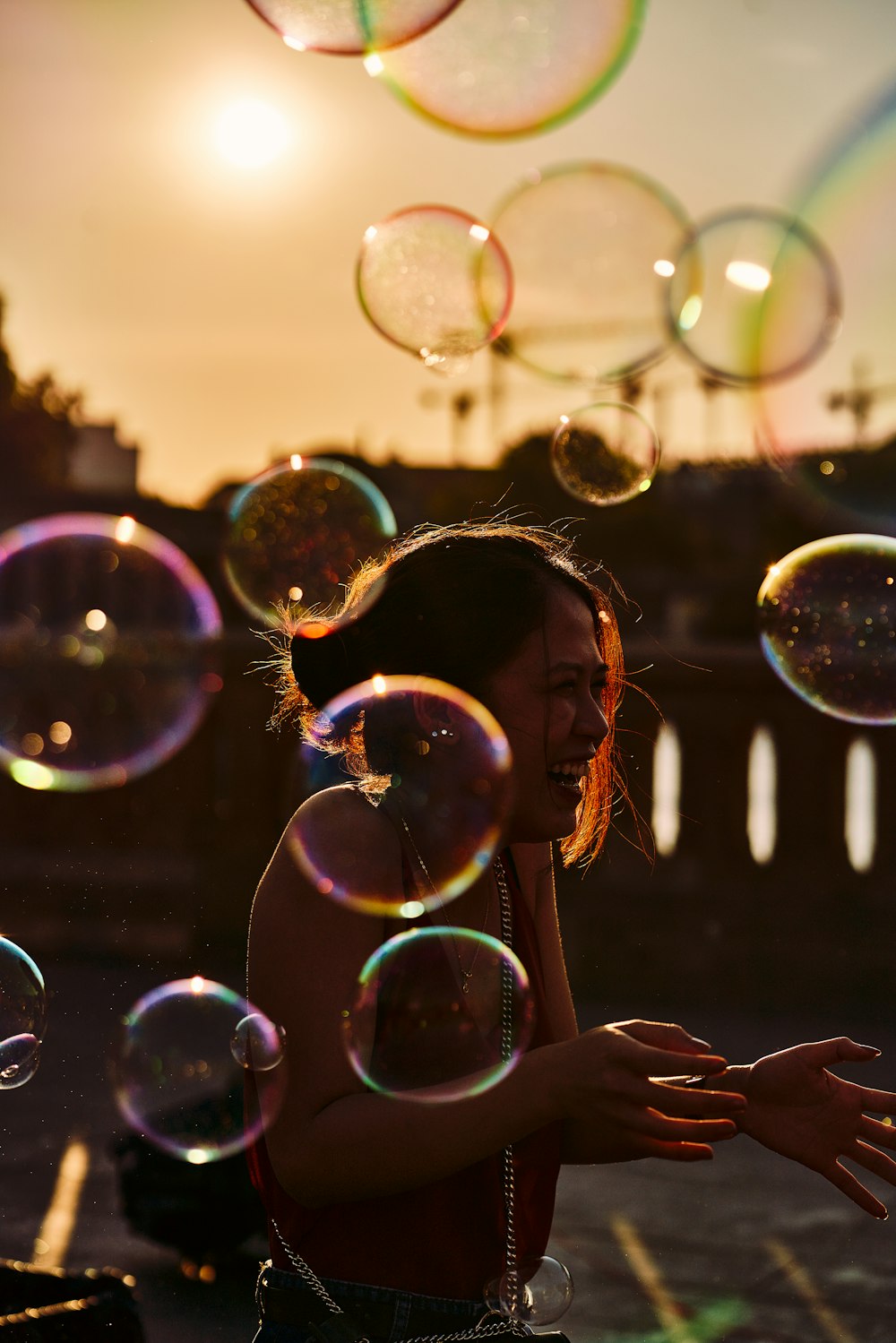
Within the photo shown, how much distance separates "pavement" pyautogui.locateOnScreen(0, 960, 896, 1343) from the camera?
17.4 feet

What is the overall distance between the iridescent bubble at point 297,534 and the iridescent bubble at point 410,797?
4.57 metres

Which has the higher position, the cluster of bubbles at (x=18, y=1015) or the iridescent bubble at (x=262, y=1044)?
the iridescent bubble at (x=262, y=1044)

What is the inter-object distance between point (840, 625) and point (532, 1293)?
2559mm

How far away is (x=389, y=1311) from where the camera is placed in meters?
1.49

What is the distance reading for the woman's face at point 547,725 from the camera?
1.69 m

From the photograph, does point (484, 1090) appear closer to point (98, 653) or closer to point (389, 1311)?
point (389, 1311)

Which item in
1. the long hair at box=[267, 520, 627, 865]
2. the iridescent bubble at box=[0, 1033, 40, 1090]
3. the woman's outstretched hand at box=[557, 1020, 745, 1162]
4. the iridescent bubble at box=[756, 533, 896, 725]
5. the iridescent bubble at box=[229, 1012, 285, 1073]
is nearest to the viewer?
the woman's outstretched hand at box=[557, 1020, 745, 1162]

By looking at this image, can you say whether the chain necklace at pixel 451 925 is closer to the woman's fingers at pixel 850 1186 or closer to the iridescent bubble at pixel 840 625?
the woman's fingers at pixel 850 1186

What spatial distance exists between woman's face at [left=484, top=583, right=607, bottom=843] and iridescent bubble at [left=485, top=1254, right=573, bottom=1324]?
47cm

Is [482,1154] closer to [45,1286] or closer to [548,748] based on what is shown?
[548,748]

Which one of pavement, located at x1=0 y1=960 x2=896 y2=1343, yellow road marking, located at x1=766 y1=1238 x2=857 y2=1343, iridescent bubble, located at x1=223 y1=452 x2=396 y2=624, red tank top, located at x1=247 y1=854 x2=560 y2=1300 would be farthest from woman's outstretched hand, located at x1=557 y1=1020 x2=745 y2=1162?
iridescent bubble, located at x1=223 y1=452 x2=396 y2=624

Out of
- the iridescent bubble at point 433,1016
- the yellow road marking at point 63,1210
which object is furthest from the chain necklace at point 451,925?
the yellow road marking at point 63,1210

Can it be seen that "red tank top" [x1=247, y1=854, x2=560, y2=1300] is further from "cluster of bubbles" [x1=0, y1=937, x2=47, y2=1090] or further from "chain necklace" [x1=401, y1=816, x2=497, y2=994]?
"cluster of bubbles" [x1=0, y1=937, x2=47, y2=1090]

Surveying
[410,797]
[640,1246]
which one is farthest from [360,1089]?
[640,1246]
